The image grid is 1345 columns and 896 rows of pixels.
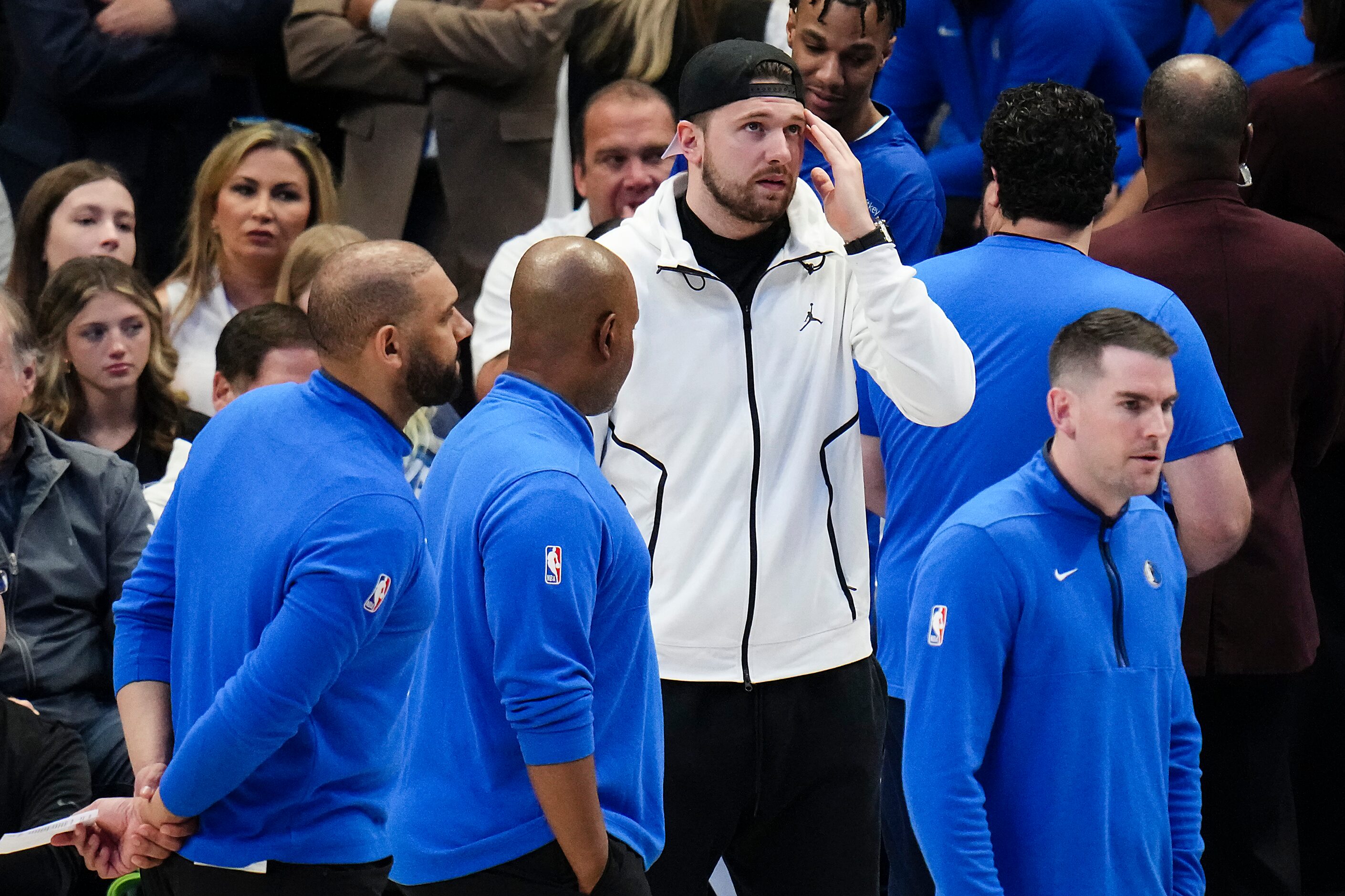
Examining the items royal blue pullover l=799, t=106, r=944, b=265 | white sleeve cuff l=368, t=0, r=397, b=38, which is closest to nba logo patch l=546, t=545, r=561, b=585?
royal blue pullover l=799, t=106, r=944, b=265

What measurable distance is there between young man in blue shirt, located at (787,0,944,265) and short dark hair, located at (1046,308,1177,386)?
4.14ft

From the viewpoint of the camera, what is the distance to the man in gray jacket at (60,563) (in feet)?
13.5

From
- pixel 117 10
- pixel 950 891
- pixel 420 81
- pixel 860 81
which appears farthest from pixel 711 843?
pixel 117 10

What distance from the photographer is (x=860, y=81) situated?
13.6ft

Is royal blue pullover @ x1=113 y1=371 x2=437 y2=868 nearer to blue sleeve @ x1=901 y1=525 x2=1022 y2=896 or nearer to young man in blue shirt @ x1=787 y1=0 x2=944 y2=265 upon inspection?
blue sleeve @ x1=901 y1=525 x2=1022 y2=896

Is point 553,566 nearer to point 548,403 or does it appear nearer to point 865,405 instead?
point 548,403

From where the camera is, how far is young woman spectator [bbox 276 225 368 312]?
5.12 meters

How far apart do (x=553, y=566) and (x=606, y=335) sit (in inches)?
17.1

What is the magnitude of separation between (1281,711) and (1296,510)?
0.49m

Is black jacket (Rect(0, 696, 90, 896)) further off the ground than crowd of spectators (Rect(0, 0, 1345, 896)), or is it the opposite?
crowd of spectators (Rect(0, 0, 1345, 896))

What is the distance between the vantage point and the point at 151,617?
Result: 282cm

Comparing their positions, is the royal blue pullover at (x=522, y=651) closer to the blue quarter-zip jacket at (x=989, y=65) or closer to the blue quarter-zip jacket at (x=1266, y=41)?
the blue quarter-zip jacket at (x=989, y=65)

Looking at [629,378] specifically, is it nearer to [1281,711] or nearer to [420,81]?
[1281,711]

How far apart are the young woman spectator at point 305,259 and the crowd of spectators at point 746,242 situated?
0.01 metres
